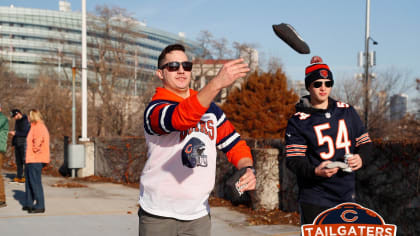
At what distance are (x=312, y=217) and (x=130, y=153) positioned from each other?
1006 cm

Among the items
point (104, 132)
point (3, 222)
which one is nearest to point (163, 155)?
point (3, 222)

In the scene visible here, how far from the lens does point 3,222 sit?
726 cm

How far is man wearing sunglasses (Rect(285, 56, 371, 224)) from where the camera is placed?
11.1 ft

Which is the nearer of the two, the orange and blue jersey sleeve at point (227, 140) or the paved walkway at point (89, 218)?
the orange and blue jersey sleeve at point (227, 140)

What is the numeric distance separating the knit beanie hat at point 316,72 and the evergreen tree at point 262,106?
59.7 ft

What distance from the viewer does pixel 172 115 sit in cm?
238

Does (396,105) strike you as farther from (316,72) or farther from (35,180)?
(316,72)

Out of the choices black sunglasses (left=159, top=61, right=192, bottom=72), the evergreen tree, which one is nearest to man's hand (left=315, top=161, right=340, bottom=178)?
black sunglasses (left=159, top=61, right=192, bottom=72)

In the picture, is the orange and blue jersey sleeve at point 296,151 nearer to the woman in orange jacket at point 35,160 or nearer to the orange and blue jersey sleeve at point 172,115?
the orange and blue jersey sleeve at point 172,115

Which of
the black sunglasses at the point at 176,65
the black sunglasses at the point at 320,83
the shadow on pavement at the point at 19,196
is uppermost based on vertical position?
the black sunglasses at the point at 176,65

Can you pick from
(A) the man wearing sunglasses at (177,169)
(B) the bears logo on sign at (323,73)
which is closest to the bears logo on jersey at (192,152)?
(A) the man wearing sunglasses at (177,169)

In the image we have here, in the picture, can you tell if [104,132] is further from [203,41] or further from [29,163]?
[29,163]

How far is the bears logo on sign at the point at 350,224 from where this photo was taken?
2.55 m

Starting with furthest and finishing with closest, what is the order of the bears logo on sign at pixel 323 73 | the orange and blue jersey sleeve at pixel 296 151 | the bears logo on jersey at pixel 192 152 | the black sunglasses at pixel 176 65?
the bears logo on sign at pixel 323 73 < the orange and blue jersey sleeve at pixel 296 151 < the black sunglasses at pixel 176 65 < the bears logo on jersey at pixel 192 152
